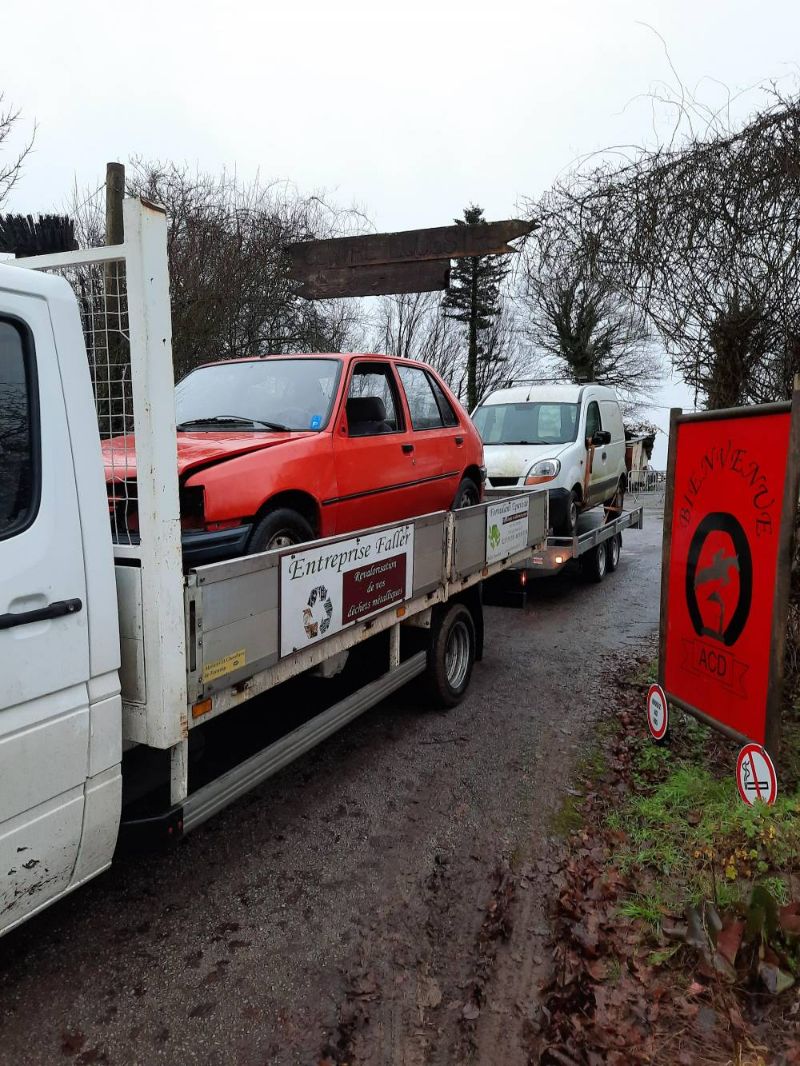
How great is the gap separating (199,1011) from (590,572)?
828 cm

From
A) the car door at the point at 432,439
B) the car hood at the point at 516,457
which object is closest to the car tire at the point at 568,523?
the car hood at the point at 516,457

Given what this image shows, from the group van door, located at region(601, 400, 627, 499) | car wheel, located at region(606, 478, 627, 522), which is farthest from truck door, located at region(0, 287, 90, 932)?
car wheel, located at region(606, 478, 627, 522)

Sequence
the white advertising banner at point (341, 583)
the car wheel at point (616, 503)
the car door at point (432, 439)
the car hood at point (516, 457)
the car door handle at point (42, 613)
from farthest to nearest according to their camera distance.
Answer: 1. the car wheel at point (616, 503)
2. the car hood at point (516, 457)
3. the car door at point (432, 439)
4. the white advertising banner at point (341, 583)
5. the car door handle at point (42, 613)

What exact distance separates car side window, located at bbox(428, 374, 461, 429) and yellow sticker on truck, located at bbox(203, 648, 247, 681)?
366 centimetres

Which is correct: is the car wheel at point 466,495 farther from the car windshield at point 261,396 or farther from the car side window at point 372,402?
the car windshield at point 261,396

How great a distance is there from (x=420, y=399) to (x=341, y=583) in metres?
2.67

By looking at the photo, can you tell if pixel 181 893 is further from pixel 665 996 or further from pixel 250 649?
pixel 665 996

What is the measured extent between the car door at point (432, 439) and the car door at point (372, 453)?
0.14 meters

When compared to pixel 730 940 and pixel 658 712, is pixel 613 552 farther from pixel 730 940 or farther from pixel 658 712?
pixel 730 940

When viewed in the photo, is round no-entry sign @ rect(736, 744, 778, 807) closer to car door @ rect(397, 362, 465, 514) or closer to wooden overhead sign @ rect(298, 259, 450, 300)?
car door @ rect(397, 362, 465, 514)

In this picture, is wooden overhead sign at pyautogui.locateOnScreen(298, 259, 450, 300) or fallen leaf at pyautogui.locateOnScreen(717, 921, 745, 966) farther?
wooden overhead sign at pyautogui.locateOnScreen(298, 259, 450, 300)

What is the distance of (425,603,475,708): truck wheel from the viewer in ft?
16.6

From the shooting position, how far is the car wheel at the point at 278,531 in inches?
148

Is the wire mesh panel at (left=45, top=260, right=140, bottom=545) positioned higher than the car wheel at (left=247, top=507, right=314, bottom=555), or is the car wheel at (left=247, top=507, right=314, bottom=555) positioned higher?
the wire mesh panel at (left=45, top=260, right=140, bottom=545)
